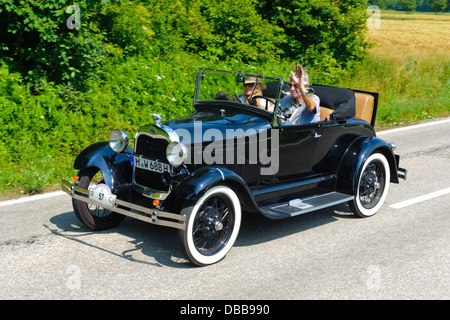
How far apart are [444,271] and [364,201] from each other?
166 centimetres

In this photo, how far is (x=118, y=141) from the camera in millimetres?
5047

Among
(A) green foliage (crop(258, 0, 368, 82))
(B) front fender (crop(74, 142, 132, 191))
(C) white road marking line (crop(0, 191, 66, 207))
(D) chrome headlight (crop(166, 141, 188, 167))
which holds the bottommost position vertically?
(C) white road marking line (crop(0, 191, 66, 207))

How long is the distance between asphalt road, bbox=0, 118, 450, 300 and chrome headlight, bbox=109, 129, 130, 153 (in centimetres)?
83

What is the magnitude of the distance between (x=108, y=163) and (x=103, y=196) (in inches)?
25.1

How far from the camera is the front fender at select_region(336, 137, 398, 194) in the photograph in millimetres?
5688

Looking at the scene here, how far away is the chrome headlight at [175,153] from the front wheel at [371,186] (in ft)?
7.38

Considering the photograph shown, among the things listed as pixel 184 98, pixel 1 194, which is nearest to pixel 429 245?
pixel 1 194

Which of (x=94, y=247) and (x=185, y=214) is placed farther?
(x=94, y=247)

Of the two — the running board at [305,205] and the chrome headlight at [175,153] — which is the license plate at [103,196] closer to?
the chrome headlight at [175,153]

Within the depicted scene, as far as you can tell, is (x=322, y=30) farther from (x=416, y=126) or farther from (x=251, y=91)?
(x=251, y=91)

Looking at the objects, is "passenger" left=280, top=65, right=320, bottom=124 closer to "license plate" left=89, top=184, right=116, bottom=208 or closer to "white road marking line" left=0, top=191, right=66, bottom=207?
"license plate" left=89, top=184, right=116, bottom=208

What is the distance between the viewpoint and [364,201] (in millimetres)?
6020

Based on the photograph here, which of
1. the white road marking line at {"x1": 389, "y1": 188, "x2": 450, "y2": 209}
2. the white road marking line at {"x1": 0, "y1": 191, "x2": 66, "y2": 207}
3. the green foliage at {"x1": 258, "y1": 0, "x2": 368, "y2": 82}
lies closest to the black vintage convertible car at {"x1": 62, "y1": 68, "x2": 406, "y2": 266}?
the white road marking line at {"x1": 389, "y1": 188, "x2": 450, "y2": 209}
